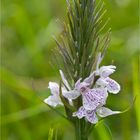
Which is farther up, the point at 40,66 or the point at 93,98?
the point at 40,66

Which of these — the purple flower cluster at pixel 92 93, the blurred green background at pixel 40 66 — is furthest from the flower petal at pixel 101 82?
the blurred green background at pixel 40 66

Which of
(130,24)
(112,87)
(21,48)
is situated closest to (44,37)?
(21,48)

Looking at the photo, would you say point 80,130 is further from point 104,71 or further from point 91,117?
point 104,71

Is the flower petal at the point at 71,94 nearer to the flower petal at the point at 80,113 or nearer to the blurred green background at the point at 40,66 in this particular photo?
the flower petal at the point at 80,113

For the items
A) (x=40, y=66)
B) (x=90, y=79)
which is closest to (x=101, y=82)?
(x=90, y=79)

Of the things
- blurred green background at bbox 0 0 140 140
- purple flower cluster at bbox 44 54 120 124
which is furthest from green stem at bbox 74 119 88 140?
blurred green background at bbox 0 0 140 140

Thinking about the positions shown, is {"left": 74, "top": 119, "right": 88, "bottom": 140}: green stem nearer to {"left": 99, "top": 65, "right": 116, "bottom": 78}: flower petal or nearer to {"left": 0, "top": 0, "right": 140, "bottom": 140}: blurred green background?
{"left": 99, "top": 65, "right": 116, "bottom": 78}: flower petal

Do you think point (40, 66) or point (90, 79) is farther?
point (40, 66)
